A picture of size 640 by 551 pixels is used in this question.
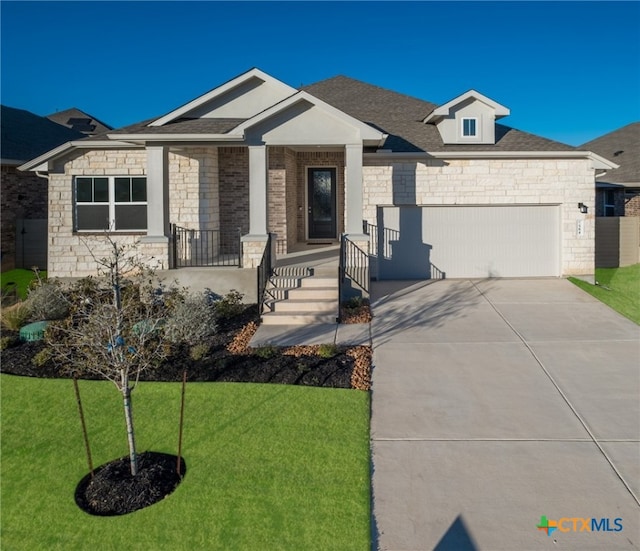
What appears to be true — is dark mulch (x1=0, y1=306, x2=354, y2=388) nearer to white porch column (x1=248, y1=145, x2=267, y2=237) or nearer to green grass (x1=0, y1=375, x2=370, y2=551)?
green grass (x1=0, y1=375, x2=370, y2=551)

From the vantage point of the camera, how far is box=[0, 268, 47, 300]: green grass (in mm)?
16562

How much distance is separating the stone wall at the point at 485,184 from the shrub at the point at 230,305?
4.71m

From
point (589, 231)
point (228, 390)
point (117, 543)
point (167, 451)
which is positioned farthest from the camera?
point (589, 231)

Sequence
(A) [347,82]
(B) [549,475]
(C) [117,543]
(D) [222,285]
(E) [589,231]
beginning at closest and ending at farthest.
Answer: (C) [117,543] < (B) [549,475] < (D) [222,285] < (E) [589,231] < (A) [347,82]

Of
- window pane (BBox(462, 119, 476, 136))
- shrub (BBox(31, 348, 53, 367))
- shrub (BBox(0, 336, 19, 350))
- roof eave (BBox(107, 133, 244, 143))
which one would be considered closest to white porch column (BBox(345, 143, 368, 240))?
roof eave (BBox(107, 133, 244, 143))

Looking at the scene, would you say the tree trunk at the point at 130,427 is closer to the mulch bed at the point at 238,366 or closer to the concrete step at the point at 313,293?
the mulch bed at the point at 238,366

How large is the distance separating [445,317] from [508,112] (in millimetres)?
7110

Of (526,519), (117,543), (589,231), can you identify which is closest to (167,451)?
(117,543)

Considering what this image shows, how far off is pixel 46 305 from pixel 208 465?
7276mm

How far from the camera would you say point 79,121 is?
1248 inches

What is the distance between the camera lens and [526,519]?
5180 mm

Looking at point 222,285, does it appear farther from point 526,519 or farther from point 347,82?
point 347,82

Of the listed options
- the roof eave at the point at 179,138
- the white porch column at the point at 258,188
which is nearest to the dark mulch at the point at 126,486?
the white porch column at the point at 258,188

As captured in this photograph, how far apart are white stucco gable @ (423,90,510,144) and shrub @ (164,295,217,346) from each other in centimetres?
878
